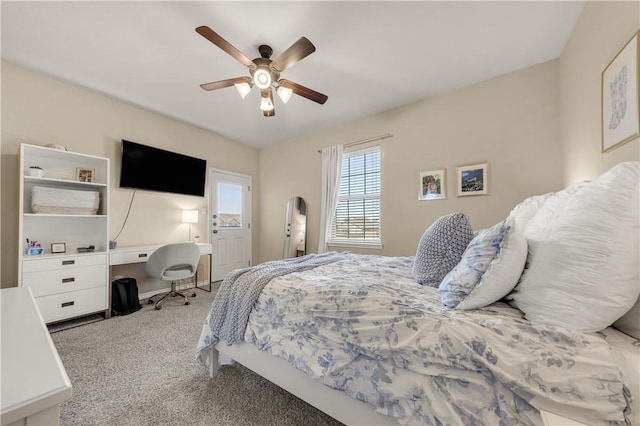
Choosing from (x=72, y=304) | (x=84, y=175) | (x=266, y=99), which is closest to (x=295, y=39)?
(x=266, y=99)

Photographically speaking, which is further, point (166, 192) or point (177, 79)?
point (166, 192)

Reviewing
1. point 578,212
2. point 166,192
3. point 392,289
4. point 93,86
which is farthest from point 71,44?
point 578,212

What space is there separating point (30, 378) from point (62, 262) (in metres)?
2.73

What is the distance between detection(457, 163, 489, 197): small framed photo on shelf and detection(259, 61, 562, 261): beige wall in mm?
59

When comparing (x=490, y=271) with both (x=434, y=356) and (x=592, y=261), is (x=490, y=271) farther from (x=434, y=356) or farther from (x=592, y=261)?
(x=434, y=356)

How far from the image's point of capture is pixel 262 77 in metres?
2.12

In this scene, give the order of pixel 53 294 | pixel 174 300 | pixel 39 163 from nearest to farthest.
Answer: pixel 53 294 → pixel 39 163 → pixel 174 300

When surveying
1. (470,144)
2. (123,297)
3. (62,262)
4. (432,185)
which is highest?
(470,144)

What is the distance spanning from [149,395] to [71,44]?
2.97 m

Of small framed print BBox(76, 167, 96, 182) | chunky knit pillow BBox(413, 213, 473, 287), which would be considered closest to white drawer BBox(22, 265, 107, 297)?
small framed print BBox(76, 167, 96, 182)

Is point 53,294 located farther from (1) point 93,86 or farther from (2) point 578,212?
(2) point 578,212

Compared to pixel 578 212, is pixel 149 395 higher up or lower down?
lower down

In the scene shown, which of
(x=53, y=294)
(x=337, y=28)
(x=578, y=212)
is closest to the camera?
(x=578, y=212)

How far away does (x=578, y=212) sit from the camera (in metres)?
0.88
